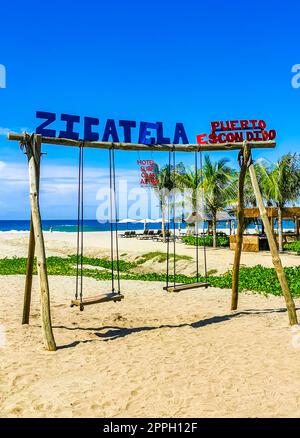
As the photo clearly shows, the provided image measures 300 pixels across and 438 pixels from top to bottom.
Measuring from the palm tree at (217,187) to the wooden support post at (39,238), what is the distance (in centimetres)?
Result: 2354

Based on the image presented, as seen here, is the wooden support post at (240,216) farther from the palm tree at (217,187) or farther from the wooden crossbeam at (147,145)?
the palm tree at (217,187)

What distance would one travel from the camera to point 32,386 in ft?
19.6

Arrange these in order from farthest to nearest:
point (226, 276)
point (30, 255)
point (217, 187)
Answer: point (217, 187) → point (226, 276) → point (30, 255)

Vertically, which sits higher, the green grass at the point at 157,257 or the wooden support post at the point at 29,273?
the wooden support post at the point at 29,273

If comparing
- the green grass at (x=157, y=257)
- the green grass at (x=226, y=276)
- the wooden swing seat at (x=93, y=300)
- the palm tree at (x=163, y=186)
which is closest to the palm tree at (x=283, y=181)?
the green grass at (x=157, y=257)

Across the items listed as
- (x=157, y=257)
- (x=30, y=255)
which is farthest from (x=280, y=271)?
(x=157, y=257)

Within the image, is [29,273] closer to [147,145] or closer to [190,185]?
[147,145]

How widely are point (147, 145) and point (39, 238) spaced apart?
3276 mm

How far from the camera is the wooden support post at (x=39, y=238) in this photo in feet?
25.3

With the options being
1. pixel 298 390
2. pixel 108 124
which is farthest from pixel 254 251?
pixel 298 390

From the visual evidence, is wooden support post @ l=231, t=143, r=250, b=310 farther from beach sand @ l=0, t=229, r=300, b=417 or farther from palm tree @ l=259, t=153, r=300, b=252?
palm tree @ l=259, t=153, r=300, b=252

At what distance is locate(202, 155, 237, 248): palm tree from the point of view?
102 ft

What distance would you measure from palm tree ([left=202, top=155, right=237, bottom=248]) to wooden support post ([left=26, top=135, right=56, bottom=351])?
23.5 m

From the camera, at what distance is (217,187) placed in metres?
31.2
